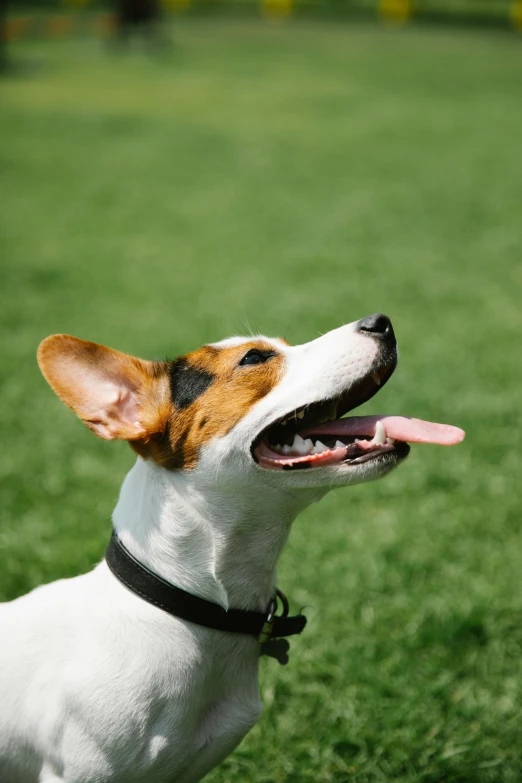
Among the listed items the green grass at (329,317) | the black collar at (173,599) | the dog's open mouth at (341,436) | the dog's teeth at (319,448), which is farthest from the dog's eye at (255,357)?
the green grass at (329,317)

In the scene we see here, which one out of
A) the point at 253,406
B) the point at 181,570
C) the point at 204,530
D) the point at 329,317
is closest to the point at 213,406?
the point at 253,406

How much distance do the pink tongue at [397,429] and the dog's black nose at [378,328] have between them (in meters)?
0.25

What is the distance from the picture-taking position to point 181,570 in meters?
2.45

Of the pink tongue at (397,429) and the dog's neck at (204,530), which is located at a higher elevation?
the pink tongue at (397,429)

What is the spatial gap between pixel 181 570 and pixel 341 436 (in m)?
0.64

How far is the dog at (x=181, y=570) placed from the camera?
2365 millimetres

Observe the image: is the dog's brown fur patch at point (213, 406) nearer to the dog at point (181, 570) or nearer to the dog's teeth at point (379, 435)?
the dog at point (181, 570)

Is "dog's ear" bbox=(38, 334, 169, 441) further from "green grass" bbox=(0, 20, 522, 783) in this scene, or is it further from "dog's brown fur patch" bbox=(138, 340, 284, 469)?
"green grass" bbox=(0, 20, 522, 783)

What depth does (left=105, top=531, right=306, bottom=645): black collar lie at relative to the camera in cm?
243

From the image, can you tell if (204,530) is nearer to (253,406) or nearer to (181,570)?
(181,570)

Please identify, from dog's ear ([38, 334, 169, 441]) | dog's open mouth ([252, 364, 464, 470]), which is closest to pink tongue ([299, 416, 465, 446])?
dog's open mouth ([252, 364, 464, 470])

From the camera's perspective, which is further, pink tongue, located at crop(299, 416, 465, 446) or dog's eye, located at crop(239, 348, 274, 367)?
dog's eye, located at crop(239, 348, 274, 367)

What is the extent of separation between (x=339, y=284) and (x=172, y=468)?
20.0ft

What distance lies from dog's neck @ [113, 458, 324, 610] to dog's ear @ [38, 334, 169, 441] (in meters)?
0.18
